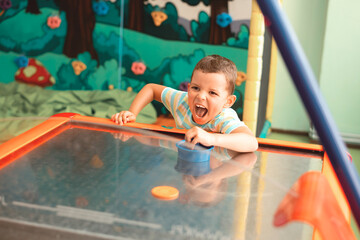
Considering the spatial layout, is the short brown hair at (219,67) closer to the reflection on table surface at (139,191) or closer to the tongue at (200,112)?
the tongue at (200,112)

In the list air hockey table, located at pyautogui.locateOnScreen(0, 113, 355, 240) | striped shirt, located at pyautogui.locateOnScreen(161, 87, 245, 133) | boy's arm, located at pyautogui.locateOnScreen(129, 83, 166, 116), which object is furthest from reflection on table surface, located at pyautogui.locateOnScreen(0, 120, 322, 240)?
boy's arm, located at pyautogui.locateOnScreen(129, 83, 166, 116)

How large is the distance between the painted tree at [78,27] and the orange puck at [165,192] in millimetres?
1710

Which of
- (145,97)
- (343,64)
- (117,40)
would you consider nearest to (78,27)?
(117,40)

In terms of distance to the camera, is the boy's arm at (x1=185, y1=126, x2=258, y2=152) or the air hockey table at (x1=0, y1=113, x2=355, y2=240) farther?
the boy's arm at (x1=185, y1=126, x2=258, y2=152)

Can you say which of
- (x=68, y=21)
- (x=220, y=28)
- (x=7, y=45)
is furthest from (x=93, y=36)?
(x=220, y=28)

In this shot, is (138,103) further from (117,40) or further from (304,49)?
(304,49)

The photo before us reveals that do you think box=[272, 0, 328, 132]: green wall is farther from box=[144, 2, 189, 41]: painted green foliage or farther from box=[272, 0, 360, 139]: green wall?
box=[144, 2, 189, 41]: painted green foliage

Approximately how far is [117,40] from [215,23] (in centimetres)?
55

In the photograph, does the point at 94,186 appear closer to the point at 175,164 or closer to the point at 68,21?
the point at 175,164

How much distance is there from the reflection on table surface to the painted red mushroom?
1.49m

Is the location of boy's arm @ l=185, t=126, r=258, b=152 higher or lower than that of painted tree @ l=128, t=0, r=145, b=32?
lower

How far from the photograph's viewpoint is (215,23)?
207 cm

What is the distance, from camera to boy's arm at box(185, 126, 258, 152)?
0.89 metres

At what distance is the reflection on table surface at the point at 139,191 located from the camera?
0.56 m
